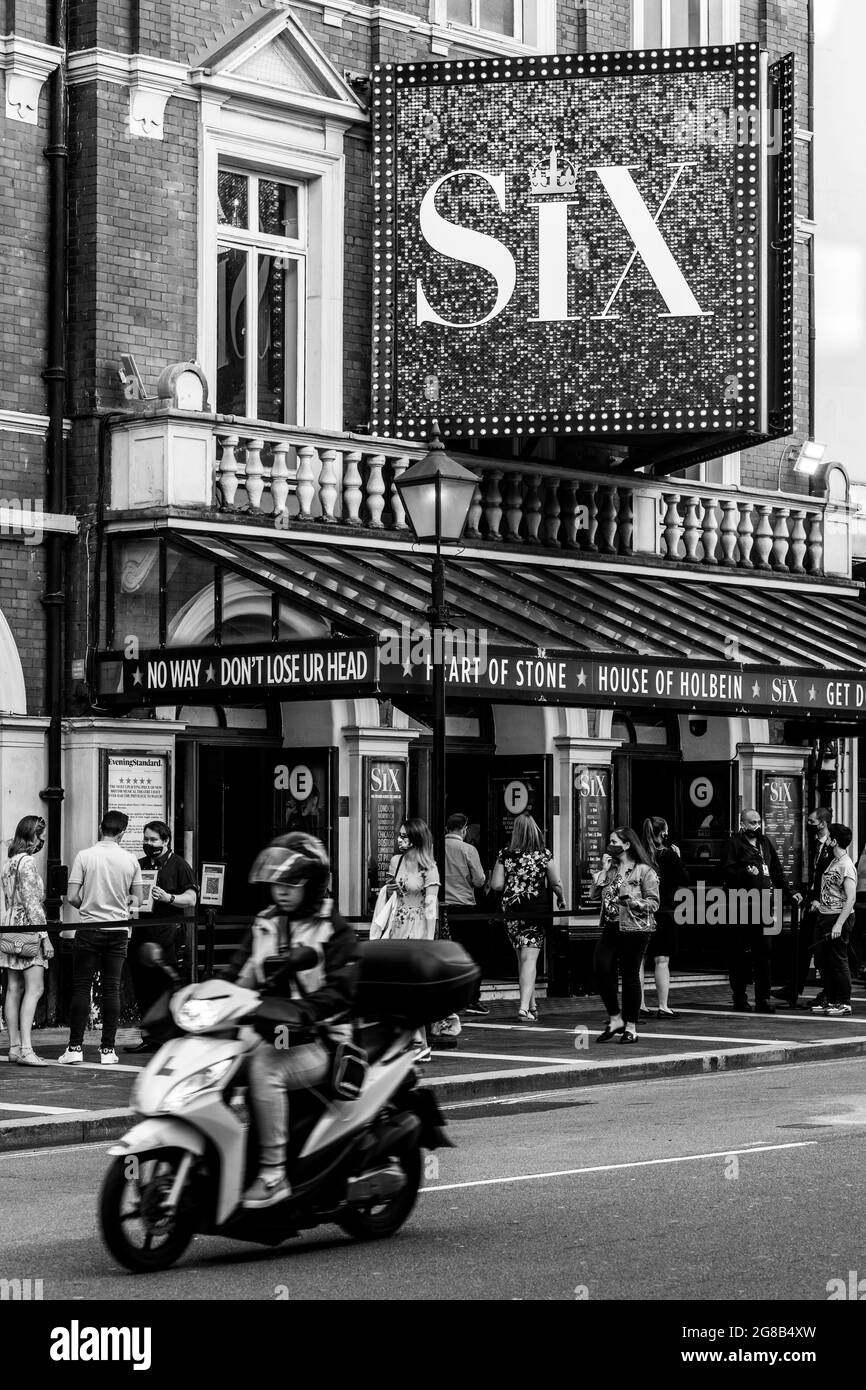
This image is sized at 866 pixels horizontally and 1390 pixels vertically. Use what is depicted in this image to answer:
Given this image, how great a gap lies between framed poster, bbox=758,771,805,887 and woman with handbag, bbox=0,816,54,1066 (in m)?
9.91

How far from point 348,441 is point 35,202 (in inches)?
136

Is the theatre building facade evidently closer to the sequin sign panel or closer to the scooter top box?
the sequin sign panel

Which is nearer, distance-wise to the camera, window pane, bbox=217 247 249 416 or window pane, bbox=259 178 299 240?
window pane, bbox=217 247 249 416

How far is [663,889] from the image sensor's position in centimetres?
2036

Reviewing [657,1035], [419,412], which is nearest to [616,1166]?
[657,1035]

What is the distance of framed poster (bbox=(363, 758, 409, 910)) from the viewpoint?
19844mm

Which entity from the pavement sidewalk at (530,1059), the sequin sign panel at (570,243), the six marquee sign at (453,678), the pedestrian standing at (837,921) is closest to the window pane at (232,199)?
the sequin sign panel at (570,243)

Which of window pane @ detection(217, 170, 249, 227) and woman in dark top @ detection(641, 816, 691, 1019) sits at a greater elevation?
window pane @ detection(217, 170, 249, 227)

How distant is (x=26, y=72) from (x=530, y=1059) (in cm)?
880

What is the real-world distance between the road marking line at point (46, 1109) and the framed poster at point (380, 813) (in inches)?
247

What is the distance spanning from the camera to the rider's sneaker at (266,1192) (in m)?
8.57

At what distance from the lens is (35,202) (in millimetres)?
18391

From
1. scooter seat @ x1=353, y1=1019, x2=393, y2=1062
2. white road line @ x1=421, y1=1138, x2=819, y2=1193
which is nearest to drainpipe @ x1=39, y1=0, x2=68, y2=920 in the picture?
white road line @ x1=421, y1=1138, x2=819, y2=1193

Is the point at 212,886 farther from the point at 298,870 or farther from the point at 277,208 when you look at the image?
the point at 298,870
